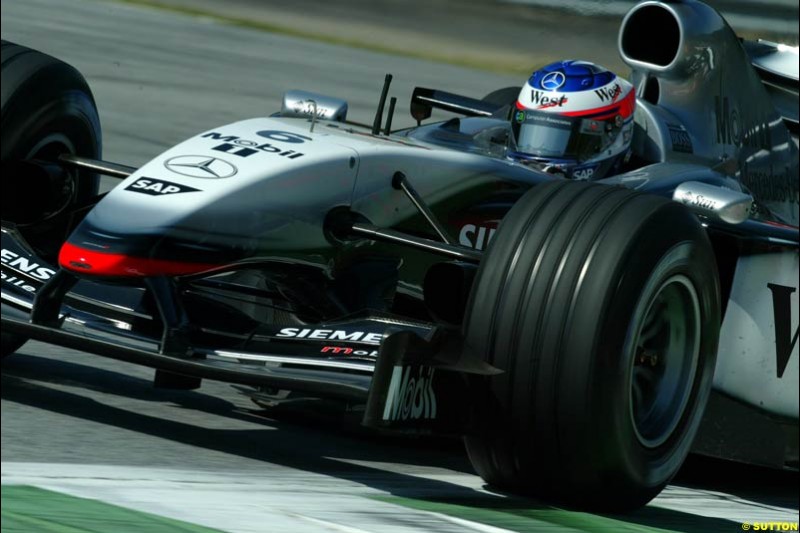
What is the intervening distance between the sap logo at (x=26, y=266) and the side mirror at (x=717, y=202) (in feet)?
6.79

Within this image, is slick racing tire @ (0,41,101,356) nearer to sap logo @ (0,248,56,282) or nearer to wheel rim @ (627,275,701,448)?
sap logo @ (0,248,56,282)

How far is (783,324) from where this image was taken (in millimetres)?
5266

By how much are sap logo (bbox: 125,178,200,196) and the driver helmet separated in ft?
6.10

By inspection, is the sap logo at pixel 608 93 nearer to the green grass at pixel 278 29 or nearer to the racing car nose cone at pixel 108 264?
the racing car nose cone at pixel 108 264

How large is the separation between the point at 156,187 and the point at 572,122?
208cm

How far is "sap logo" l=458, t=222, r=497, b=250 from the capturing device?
5176mm

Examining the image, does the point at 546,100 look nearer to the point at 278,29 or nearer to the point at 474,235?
the point at 474,235

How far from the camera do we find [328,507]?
3.55 m

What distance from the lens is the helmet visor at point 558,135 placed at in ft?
19.2

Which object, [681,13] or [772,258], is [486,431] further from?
[681,13]

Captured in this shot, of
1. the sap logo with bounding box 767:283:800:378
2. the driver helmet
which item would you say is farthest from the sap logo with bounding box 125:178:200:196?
the sap logo with bounding box 767:283:800:378

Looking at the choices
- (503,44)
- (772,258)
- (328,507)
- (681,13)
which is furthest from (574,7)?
(503,44)

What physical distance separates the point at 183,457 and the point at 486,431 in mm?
820

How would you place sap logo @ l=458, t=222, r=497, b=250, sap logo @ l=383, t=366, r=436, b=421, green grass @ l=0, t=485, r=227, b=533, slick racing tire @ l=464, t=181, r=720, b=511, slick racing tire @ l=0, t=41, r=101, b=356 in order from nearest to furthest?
green grass @ l=0, t=485, r=227, b=533
sap logo @ l=383, t=366, r=436, b=421
slick racing tire @ l=464, t=181, r=720, b=511
slick racing tire @ l=0, t=41, r=101, b=356
sap logo @ l=458, t=222, r=497, b=250
